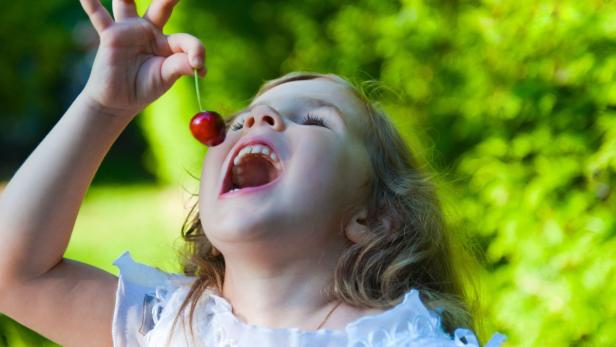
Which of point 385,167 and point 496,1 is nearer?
point 385,167

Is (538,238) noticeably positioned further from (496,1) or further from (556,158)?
(496,1)

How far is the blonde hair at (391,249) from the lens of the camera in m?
1.86

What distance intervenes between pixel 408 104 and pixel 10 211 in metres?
1.77

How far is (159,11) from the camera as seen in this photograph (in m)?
1.90

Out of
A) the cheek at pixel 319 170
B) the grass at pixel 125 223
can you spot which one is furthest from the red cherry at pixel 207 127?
the grass at pixel 125 223

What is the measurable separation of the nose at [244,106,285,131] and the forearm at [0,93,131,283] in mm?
296

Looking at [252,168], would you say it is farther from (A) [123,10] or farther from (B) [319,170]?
(A) [123,10]

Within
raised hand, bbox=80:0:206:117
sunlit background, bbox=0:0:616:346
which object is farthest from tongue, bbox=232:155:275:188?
sunlit background, bbox=0:0:616:346

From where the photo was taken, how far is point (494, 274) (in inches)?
118

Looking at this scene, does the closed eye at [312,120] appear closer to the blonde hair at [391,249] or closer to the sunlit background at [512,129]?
the blonde hair at [391,249]

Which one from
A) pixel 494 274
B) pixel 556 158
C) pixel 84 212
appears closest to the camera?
pixel 556 158

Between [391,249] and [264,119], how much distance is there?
0.37 metres

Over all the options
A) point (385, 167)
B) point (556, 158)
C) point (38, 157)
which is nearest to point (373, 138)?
point (385, 167)

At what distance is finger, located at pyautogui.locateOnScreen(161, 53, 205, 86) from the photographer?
184cm
